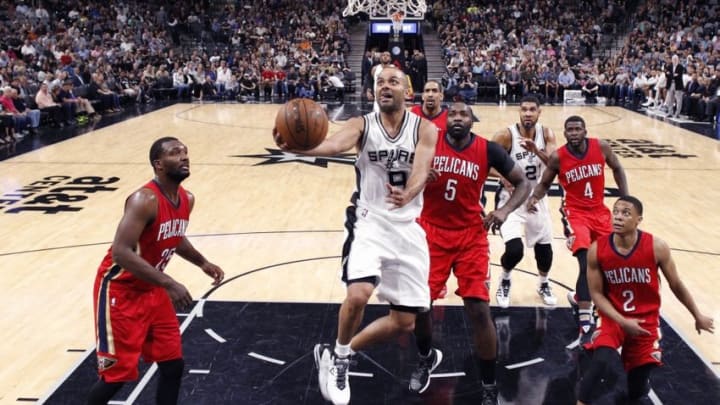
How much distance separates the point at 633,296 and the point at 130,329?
8.61 ft

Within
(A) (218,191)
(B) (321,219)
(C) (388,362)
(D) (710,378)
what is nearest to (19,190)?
(A) (218,191)

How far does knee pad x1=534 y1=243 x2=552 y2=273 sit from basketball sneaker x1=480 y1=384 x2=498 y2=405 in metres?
1.89


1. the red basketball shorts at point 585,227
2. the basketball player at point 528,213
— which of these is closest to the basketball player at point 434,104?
the basketball player at point 528,213

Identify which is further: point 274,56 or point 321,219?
point 274,56

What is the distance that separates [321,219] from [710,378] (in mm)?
4904

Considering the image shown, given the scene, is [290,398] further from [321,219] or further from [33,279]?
[321,219]

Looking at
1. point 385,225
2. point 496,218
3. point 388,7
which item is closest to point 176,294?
point 385,225

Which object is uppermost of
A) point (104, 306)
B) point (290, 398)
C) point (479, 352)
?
point (104, 306)

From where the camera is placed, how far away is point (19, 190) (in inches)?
396

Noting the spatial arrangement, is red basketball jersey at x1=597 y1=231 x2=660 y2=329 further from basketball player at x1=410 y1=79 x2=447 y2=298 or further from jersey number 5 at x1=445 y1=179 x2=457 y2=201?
basketball player at x1=410 y1=79 x2=447 y2=298

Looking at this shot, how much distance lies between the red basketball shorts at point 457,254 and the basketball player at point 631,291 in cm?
72

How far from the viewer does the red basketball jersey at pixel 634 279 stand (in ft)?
12.9

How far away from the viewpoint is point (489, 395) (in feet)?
13.8

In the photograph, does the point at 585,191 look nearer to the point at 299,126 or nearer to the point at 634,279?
the point at 634,279
